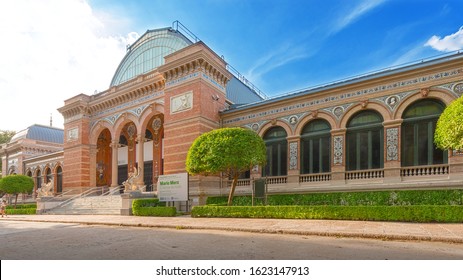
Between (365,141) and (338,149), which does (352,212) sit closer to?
(338,149)

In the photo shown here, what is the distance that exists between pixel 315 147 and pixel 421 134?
230 inches

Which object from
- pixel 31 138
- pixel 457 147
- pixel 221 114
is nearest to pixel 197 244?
pixel 457 147

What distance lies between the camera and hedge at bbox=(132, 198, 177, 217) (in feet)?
56.3

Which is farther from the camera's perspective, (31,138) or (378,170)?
(31,138)

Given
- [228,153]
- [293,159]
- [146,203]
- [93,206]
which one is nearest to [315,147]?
[293,159]

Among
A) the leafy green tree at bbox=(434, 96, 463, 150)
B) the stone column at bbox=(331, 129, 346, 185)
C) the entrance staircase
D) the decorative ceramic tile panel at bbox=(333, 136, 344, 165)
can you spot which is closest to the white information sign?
the entrance staircase

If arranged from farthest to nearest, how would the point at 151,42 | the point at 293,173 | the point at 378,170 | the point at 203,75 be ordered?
the point at 151,42 < the point at 203,75 < the point at 293,173 < the point at 378,170

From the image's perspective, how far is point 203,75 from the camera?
2130cm

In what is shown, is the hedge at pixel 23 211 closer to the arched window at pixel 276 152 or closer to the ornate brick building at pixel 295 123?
the ornate brick building at pixel 295 123

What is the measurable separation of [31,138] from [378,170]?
49.2m

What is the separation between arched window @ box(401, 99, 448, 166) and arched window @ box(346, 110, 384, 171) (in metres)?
1.25

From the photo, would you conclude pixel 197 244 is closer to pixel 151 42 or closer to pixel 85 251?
pixel 85 251

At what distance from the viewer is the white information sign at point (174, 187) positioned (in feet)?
58.6

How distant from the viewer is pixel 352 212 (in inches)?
489
